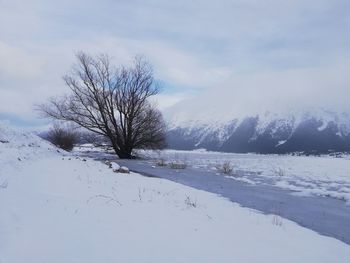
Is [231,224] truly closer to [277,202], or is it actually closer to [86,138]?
[277,202]

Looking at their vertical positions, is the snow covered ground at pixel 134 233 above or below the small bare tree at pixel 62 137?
below

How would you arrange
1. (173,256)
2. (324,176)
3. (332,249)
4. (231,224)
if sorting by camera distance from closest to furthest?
(173,256) < (332,249) < (231,224) < (324,176)

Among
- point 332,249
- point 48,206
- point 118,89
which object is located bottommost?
point 332,249

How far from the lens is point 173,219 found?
24.1 feet

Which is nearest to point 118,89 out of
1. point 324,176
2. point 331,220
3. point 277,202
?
point 324,176

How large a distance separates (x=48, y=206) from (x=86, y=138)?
33.1 m

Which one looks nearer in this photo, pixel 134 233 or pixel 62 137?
pixel 134 233

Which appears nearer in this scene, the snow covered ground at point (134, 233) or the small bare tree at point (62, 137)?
the snow covered ground at point (134, 233)

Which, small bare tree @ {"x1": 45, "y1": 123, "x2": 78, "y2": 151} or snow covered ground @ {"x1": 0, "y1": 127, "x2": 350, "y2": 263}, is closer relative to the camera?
snow covered ground @ {"x1": 0, "y1": 127, "x2": 350, "y2": 263}

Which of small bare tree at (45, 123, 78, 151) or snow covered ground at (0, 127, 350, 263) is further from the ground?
small bare tree at (45, 123, 78, 151)

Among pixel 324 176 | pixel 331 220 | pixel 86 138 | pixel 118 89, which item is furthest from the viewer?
pixel 86 138

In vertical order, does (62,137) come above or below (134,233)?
above

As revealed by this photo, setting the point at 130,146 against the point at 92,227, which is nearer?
the point at 92,227

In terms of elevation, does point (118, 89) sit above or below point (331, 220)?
above
